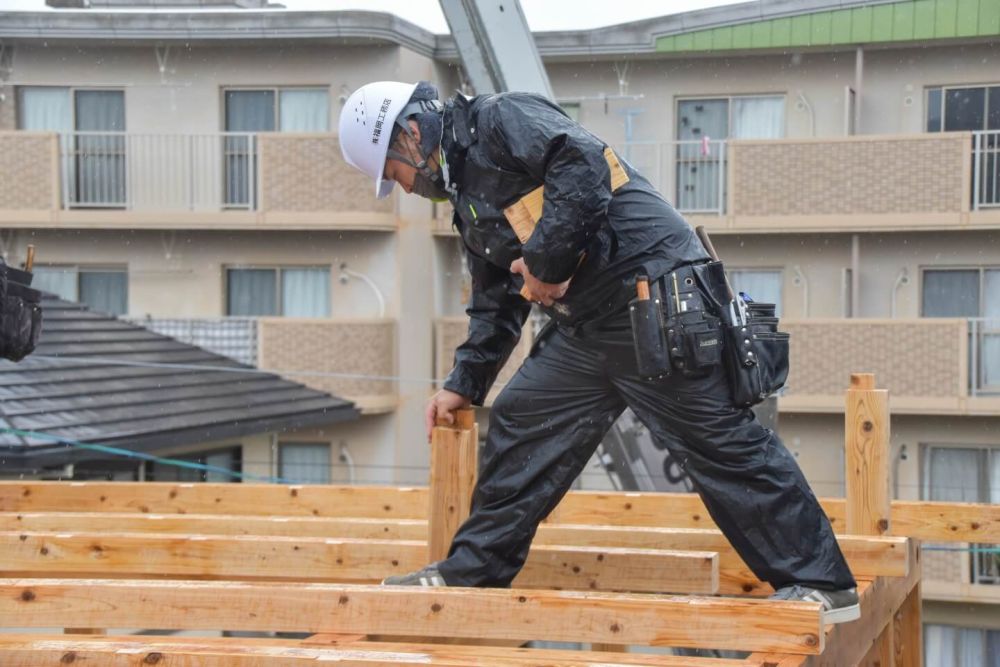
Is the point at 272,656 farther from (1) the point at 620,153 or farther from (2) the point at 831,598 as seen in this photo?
(1) the point at 620,153

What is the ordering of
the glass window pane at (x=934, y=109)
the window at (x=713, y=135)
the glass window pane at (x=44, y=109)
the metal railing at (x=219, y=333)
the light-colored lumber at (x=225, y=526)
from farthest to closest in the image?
the glass window pane at (x=44, y=109) → the metal railing at (x=219, y=333) → the window at (x=713, y=135) → the glass window pane at (x=934, y=109) → the light-colored lumber at (x=225, y=526)

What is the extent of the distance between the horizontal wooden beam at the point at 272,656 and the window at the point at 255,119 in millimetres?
13717

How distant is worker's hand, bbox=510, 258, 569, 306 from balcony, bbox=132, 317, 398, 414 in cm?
1215

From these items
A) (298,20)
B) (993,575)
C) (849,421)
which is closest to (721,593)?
(849,421)

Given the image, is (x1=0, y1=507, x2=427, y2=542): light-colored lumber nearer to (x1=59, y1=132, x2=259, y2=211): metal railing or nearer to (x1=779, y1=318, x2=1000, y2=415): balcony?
(x1=779, y1=318, x2=1000, y2=415): balcony

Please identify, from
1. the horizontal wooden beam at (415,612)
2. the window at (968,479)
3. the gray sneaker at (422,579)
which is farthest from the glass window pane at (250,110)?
the horizontal wooden beam at (415,612)

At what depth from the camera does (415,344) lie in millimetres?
16672

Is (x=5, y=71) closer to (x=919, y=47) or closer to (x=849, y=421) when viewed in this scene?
(x=919, y=47)

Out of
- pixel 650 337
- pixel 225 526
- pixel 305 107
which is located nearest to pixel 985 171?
pixel 305 107

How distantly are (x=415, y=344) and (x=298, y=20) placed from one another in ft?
13.8

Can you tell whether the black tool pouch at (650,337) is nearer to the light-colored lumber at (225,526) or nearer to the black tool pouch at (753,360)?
the black tool pouch at (753,360)

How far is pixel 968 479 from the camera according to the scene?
15.0 meters

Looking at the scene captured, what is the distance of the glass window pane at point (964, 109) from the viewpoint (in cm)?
1509

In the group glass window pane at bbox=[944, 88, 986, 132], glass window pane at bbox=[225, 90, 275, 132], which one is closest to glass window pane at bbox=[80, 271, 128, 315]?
glass window pane at bbox=[225, 90, 275, 132]
